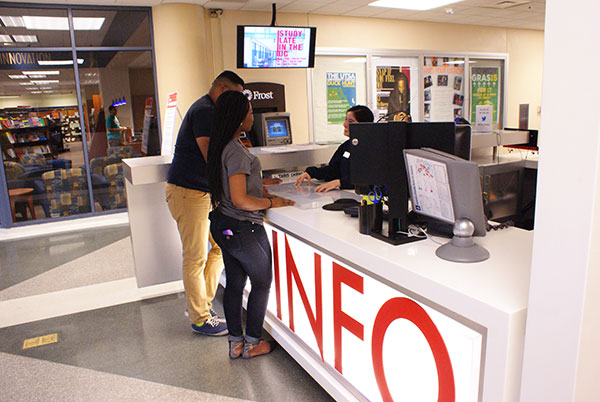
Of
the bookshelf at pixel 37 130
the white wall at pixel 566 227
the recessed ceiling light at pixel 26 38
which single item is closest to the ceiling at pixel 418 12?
the recessed ceiling light at pixel 26 38

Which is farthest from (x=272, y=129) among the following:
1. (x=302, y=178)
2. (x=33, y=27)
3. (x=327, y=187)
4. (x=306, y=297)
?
(x=306, y=297)

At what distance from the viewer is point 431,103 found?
8008mm

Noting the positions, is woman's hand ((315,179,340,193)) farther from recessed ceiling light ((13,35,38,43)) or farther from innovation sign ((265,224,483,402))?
recessed ceiling light ((13,35,38,43))

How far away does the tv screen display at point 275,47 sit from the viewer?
218 inches

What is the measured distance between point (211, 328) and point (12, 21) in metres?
5.13

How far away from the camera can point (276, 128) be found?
5609 mm

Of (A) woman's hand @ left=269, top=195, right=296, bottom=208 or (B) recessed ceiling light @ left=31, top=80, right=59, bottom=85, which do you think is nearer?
(A) woman's hand @ left=269, top=195, right=296, bottom=208

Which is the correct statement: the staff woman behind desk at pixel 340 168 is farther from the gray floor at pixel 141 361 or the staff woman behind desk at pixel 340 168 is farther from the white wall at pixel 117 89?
the white wall at pixel 117 89

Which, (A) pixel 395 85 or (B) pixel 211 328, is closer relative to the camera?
(B) pixel 211 328

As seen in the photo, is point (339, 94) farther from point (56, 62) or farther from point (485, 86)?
point (56, 62)

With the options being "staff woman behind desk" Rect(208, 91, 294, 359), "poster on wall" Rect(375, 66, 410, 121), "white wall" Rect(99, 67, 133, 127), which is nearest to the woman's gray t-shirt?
"staff woman behind desk" Rect(208, 91, 294, 359)

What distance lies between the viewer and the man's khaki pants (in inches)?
110

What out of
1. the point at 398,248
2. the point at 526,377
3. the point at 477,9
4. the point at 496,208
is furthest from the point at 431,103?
the point at 526,377

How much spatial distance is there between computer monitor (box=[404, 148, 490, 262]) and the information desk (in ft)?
0.18
